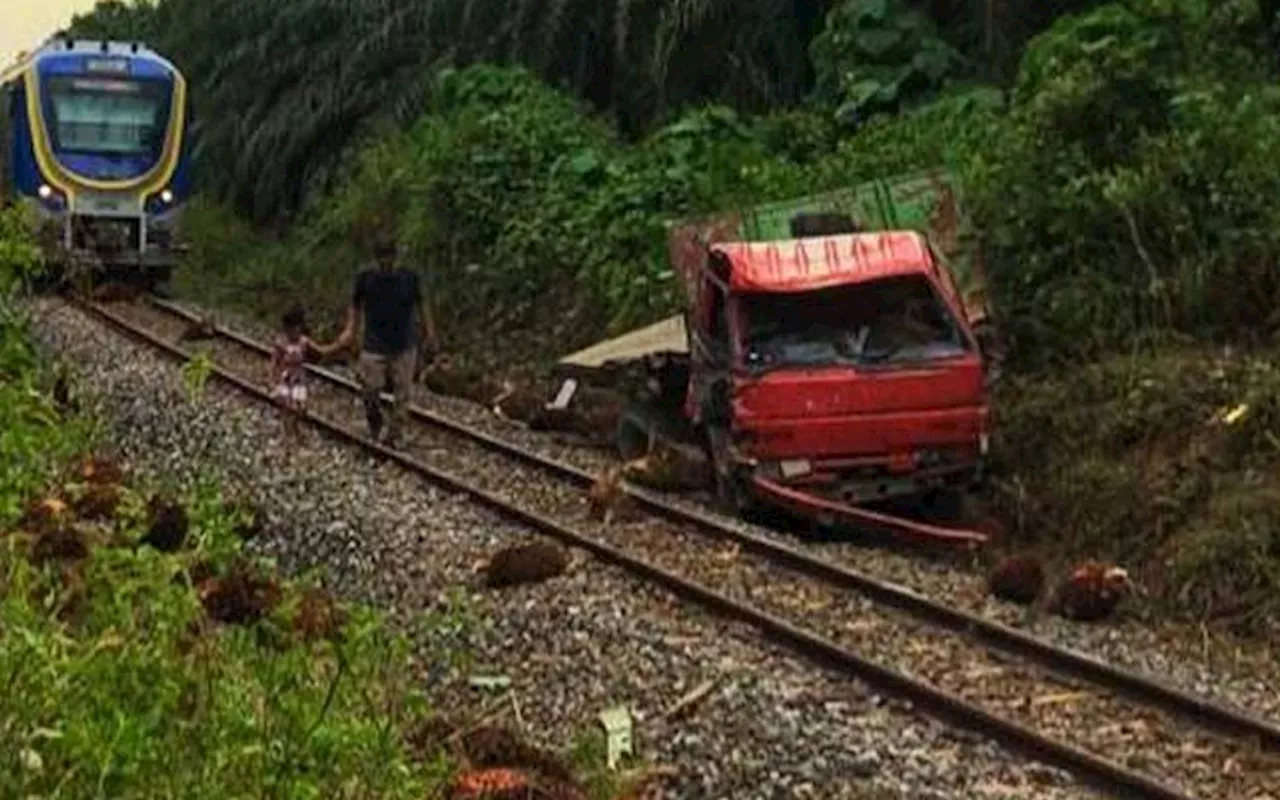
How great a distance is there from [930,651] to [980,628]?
41 centimetres

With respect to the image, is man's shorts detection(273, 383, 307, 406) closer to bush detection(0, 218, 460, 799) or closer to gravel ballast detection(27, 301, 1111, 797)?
gravel ballast detection(27, 301, 1111, 797)

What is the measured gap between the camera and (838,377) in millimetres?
16203

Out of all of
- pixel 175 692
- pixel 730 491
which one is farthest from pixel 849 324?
pixel 175 692

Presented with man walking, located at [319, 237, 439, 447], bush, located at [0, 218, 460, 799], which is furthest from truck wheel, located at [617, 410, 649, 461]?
bush, located at [0, 218, 460, 799]

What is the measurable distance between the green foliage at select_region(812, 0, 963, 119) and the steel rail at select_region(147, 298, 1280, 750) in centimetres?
851

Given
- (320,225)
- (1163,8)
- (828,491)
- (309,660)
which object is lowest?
(320,225)

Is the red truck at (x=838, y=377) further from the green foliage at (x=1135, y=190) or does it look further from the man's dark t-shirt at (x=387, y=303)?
the man's dark t-shirt at (x=387, y=303)

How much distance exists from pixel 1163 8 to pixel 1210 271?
3434mm

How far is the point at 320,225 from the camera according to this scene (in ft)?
121

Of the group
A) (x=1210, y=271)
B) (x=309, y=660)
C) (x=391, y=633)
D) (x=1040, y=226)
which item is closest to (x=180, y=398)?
(x=1040, y=226)

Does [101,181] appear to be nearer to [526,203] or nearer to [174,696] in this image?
[526,203]

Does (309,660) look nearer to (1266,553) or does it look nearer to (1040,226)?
(1266,553)

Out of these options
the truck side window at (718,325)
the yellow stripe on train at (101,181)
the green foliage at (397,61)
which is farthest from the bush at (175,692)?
the yellow stripe on train at (101,181)

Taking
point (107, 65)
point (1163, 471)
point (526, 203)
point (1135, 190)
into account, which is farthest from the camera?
point (107, 65)
